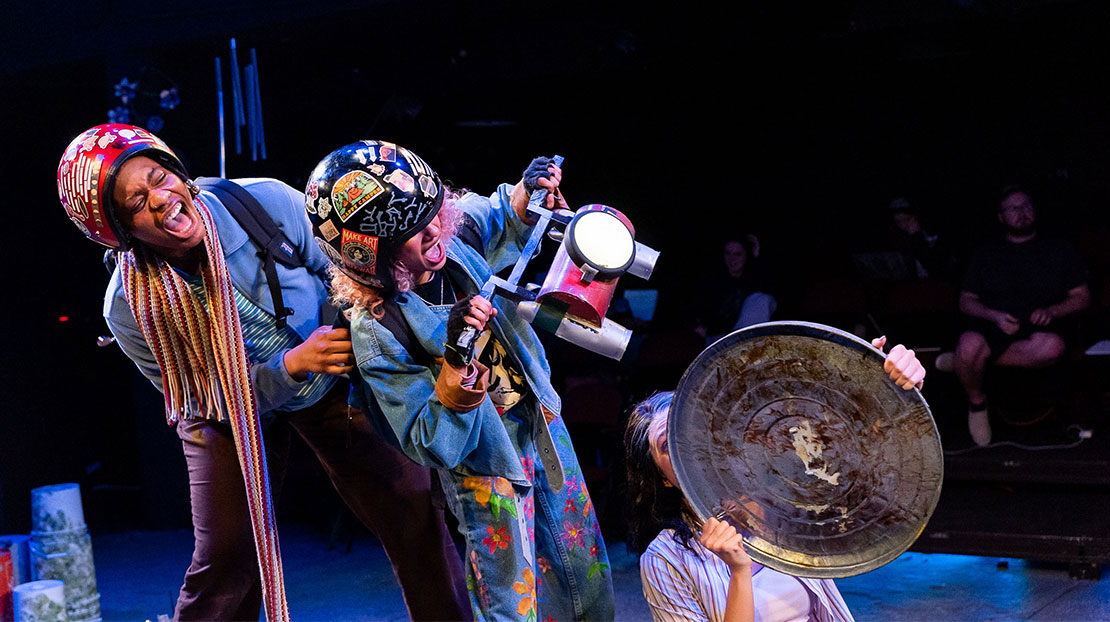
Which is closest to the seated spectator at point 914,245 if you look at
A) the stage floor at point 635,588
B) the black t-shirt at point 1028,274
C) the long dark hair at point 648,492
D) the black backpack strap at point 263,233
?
the black t-shirt at point 1028,274

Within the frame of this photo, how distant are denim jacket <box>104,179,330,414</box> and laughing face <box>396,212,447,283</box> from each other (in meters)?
0.50

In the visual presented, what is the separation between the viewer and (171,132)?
581 centimetres

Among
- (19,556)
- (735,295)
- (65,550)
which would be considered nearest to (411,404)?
(65,550)

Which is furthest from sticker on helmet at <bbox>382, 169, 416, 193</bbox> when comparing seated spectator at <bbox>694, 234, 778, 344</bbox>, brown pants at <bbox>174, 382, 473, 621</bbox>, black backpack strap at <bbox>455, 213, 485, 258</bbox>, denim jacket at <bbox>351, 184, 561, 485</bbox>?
seated spectator at <bbox>694, 234, 778, 344</bbox>

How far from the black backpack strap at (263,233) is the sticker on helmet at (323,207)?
552 millimetres

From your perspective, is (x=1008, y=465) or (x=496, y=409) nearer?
(x=496, y=409)

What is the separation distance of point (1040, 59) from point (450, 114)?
3.94 m

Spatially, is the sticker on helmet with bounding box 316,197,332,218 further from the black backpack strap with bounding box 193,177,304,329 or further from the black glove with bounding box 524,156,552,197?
the black backpack strap with bounding box 193,177,304,329

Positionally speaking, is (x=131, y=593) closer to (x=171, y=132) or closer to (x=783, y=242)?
(x=171, y=132)

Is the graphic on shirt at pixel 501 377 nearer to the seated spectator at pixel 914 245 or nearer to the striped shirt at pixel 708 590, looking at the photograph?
the striped shirt at pixel 708 590

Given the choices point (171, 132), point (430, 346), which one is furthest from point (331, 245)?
point (171, 132)

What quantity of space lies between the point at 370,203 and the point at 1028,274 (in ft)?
13.3

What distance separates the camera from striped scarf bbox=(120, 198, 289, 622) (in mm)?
2412

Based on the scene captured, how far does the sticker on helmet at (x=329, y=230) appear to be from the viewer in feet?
6.51
